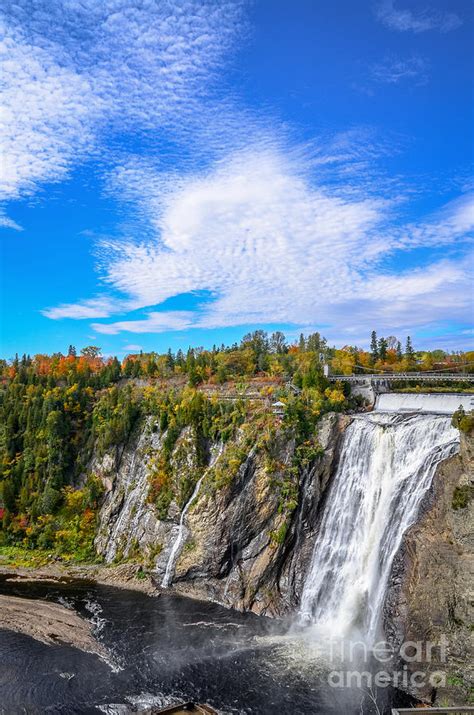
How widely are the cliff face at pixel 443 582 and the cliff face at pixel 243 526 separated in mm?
11392

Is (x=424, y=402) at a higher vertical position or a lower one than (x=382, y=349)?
lower

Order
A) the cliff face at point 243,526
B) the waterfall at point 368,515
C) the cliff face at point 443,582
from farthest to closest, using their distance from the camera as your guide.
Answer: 1. the cliff face at point 243,526
2. the waterfall at point 368,515
3. the cliff face at point 443,582

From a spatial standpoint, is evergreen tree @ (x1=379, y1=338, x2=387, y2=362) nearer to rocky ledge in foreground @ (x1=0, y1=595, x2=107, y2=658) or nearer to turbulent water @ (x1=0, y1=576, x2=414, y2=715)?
turbulent water @ (x1=0, y1=576, x2=414, y2=715)

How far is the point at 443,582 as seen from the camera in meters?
32.8

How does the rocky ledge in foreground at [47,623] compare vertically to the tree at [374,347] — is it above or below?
below

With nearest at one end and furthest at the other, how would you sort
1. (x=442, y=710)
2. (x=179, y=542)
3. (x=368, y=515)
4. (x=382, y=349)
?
(x=442, y=710) → (x=368, y=515) → (x=179, y=542) → (x=382, y=349)

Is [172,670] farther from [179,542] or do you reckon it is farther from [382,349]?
[382,349]

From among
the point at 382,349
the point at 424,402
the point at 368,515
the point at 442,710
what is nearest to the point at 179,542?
the point at 368,515

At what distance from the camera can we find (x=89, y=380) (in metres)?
86.7

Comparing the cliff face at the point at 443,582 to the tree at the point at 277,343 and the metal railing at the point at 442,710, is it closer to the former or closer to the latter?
the metal railing at the point at 442,710

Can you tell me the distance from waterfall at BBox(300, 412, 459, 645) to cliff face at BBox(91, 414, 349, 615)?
1.88 metres

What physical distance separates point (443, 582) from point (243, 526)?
66.1ft

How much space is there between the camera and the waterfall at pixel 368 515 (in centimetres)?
3803

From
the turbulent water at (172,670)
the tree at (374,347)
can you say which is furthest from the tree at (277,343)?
the turbulent water at (172,670)
